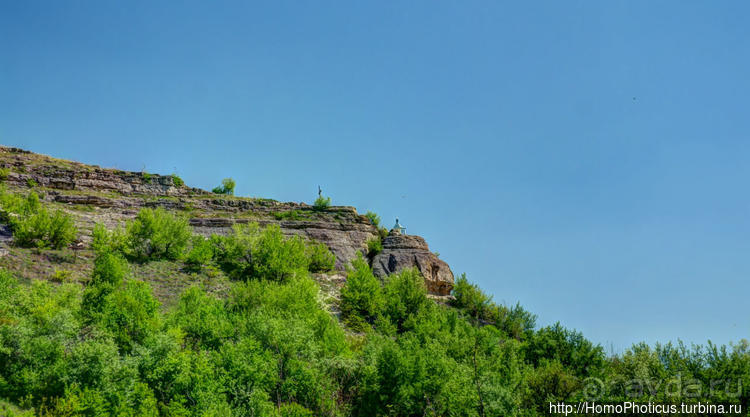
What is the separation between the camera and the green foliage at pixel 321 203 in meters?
83.8

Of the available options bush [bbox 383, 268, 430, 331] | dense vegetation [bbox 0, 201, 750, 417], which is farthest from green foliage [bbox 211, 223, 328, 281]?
bush [bbox 383, 268, 430, 331]

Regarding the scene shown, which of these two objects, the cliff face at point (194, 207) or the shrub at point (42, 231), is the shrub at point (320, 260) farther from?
the shrub at point (42, 231)

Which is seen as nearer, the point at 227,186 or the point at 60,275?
the point at 60,275

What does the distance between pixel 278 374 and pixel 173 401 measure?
7.50 meters

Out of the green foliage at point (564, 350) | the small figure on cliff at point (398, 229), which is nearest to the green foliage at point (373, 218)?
the small figure on cliff at point (398, 229)

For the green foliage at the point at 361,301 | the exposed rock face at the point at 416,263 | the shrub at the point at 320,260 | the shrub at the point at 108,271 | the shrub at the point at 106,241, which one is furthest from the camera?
the exposed rock face at the point at 416,263

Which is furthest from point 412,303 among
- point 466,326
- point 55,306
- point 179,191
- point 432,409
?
point 179,191

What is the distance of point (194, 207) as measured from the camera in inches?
3056

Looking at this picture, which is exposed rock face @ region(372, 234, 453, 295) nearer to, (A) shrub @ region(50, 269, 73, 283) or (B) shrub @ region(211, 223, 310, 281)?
(B) shrub @ region(211, 223, 310, 281)

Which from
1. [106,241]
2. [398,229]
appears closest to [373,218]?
[398,229]

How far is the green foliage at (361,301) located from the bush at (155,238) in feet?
65.0

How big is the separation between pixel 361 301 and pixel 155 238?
23.8 meters

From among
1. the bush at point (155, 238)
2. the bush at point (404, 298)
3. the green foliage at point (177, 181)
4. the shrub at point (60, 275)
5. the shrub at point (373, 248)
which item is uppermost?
the green foliage at point (177, 181)

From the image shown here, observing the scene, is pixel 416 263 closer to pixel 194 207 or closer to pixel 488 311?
pixel 488 311
